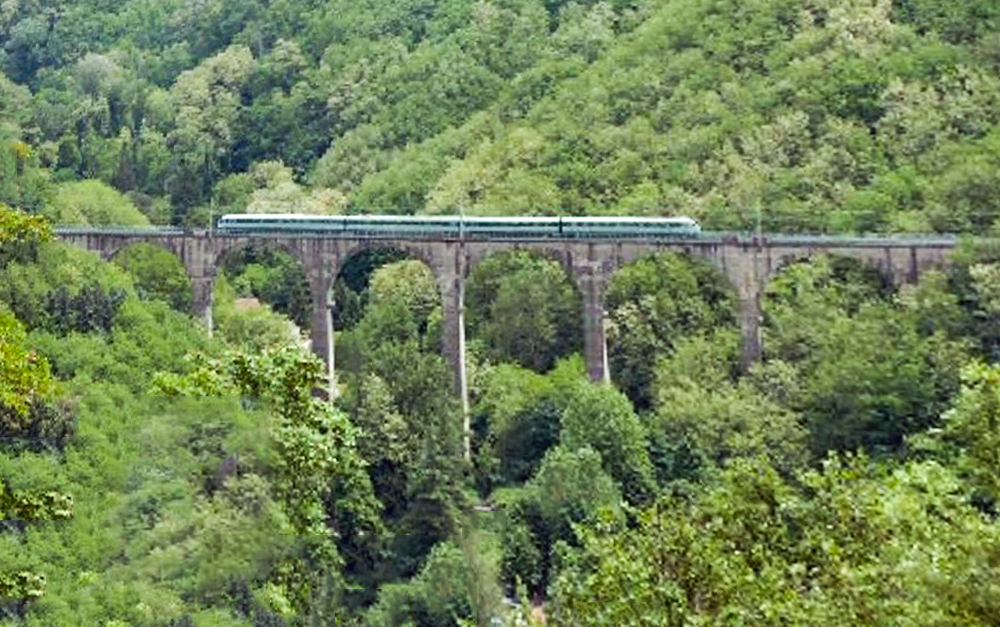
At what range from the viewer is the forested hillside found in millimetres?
61156

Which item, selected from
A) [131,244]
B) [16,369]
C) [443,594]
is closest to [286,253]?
[131,244]

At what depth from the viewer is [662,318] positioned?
5788 centimetres

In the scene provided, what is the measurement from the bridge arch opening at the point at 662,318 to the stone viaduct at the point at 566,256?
2.21ft

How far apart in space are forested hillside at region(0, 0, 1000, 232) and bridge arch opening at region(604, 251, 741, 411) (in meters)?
3.71

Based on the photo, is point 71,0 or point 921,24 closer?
point 921,24

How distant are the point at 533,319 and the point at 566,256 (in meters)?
3.74

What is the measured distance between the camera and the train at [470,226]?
188 feet

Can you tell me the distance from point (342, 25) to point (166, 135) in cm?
1163

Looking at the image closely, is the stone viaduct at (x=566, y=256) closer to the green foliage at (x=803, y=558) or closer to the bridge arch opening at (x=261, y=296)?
the bridge arch opening at (x=261, y=296)

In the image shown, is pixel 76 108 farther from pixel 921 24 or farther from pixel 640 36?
pixel 921 24

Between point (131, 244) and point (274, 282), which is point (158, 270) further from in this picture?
point (274, 282)

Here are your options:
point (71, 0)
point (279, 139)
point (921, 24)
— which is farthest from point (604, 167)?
point (71, 0)

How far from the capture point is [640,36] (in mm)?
74688

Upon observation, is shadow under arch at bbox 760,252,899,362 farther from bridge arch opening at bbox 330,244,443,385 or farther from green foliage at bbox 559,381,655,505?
bridge arch opening at bbox 330,244,443,385
